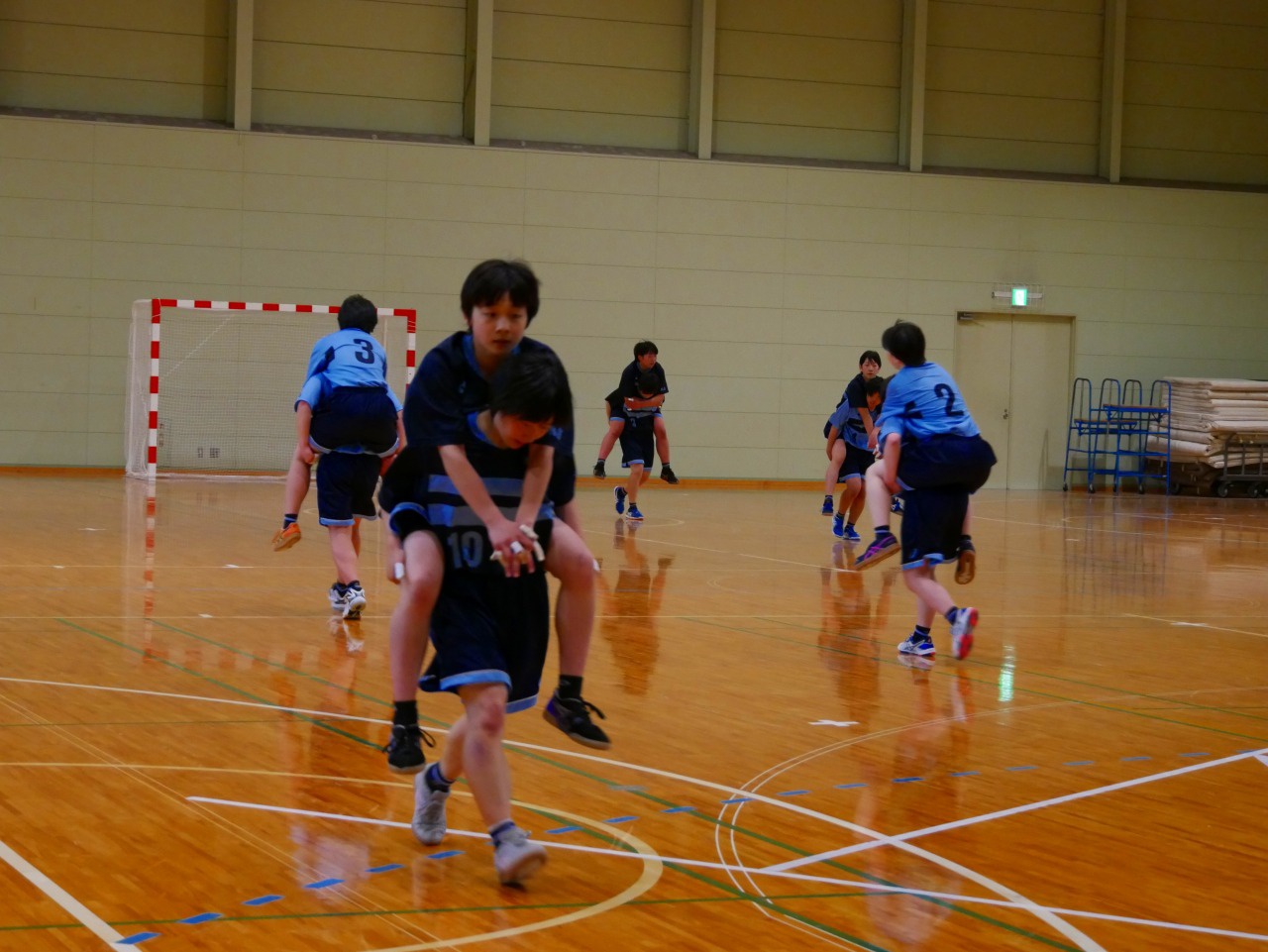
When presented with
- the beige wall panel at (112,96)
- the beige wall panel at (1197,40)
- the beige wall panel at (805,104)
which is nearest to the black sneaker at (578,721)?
the beige wall panel at (112,96)

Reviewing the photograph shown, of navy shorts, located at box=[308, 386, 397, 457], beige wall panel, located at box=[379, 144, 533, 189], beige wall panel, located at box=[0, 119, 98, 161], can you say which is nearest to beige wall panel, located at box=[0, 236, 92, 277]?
beige wall panel, located at box=[0, 119, 98, 161]

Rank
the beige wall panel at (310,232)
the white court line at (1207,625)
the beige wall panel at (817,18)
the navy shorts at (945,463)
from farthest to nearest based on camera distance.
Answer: the beige wall panel at (817,18)
the beige wall panel at (310,232)
the white court line at (1207,625)
the navy shorts at (945,463)

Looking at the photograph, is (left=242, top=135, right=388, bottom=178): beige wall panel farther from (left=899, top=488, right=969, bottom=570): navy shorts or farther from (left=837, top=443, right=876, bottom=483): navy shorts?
(left=899, top=488, right=969, bottom=570): navy shorts

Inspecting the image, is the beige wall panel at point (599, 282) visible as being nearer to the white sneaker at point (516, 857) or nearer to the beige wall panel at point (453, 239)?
the beige wall panel at point (453, 239)

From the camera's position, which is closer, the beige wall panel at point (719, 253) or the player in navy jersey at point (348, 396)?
the player in navy jersey at point (348, 396)

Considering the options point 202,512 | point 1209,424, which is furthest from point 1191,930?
point 1209,424

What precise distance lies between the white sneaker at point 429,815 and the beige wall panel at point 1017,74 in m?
20.5

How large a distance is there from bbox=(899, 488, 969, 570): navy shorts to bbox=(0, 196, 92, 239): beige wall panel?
50.1ft

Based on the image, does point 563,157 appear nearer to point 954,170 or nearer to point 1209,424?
point 954,170

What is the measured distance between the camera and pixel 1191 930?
3.21 meters

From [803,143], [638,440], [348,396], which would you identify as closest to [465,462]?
[348,396]

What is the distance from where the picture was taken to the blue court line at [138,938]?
2918 millimetres

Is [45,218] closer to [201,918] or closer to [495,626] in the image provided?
[495,626]

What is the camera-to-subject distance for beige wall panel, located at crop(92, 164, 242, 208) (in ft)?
63.8
